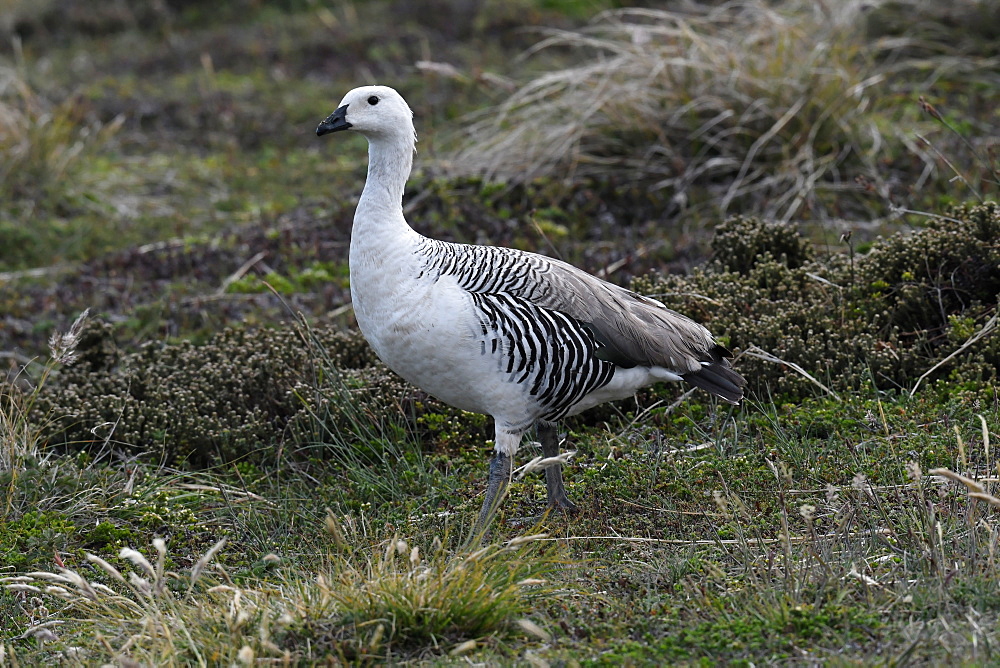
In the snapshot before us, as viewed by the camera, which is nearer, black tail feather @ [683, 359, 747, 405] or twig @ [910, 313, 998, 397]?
black tail feather @ [683, 359, 747, 405]

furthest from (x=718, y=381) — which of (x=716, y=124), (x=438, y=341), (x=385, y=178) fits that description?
(x=716, y=124)

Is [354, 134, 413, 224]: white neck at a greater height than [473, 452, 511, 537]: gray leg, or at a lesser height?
greater

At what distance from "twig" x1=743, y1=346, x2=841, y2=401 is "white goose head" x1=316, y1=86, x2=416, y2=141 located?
2.14 m

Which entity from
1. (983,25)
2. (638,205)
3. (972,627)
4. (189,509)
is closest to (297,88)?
(638,205)

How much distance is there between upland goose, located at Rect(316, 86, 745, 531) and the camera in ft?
15.8

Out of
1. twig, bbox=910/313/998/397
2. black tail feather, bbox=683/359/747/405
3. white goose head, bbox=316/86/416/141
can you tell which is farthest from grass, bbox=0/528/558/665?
twig, bbox=910/313/998/397

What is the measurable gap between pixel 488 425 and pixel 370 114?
1.88 meters

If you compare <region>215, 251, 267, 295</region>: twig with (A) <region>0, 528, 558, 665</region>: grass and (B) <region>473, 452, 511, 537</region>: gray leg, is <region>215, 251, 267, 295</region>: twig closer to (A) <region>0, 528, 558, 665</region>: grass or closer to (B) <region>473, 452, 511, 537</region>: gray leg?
(B) <region>473, 452, 511, 537</region>: gray leg

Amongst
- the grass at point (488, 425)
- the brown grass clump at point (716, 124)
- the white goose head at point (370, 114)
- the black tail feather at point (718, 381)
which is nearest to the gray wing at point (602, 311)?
the black tail feather at point (718, 381)

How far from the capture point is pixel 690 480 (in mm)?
5258

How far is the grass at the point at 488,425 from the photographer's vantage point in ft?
12.7

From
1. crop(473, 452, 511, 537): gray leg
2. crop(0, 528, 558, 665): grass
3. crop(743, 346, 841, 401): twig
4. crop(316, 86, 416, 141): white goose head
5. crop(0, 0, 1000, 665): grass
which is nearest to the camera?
crop(0, 528, 558, 665): grass

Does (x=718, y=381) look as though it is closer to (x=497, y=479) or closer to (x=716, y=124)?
(x=497, y=479)

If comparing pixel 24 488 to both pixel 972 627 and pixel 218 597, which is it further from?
pixel 972 627
